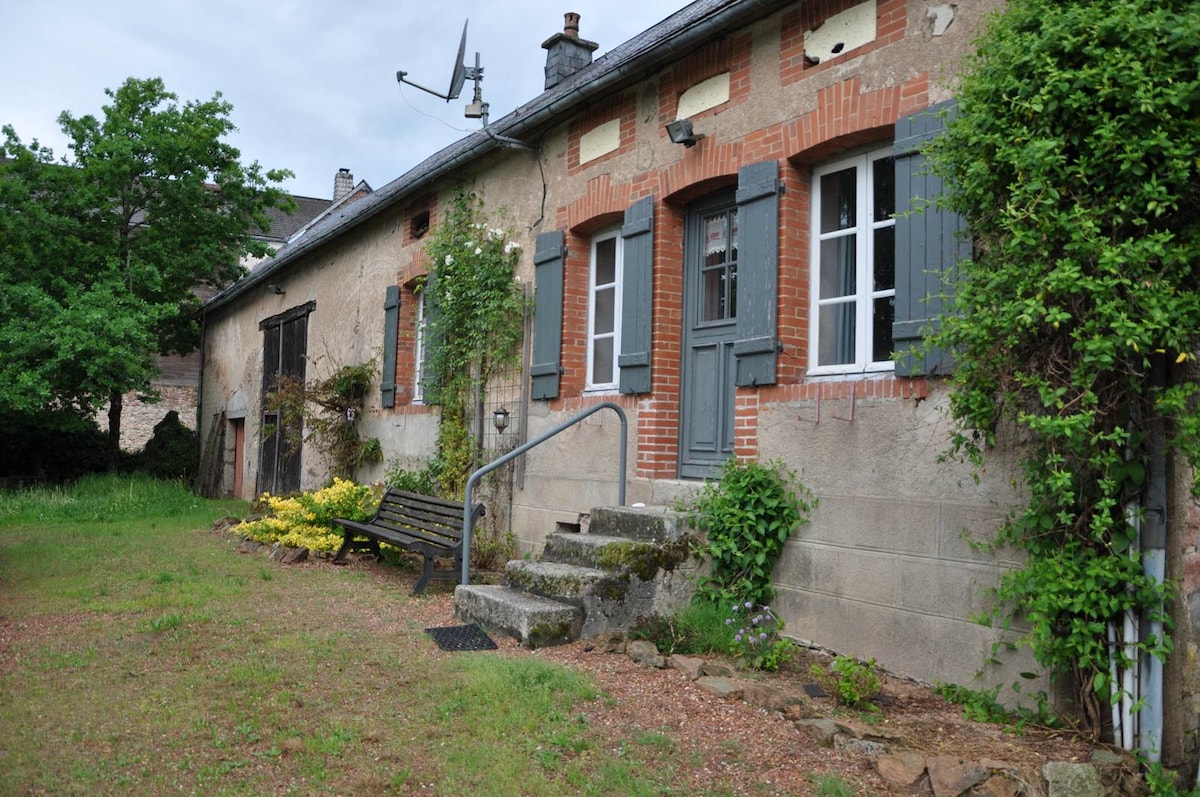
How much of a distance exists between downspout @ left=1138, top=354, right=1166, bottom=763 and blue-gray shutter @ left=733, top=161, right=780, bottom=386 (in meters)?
2.30

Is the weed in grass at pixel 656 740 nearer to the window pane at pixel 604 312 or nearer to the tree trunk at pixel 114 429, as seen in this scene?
the window pane at pixel 604 312

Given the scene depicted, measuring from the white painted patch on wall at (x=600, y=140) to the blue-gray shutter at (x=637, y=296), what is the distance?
70 centimetres

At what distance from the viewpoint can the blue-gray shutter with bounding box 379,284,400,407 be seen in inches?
426

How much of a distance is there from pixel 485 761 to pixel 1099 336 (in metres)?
2.90

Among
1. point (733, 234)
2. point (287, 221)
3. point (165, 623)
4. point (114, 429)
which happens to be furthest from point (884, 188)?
point (287, 221)

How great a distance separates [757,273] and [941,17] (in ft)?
5.76

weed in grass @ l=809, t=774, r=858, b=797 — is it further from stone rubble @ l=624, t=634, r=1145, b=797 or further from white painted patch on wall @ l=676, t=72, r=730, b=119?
white painted patch on wall @ l=676, t=72, r=730, b=119

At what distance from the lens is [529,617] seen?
5.52 meters

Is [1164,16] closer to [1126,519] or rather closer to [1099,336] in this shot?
[1099,336]

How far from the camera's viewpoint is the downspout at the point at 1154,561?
390 centimetres

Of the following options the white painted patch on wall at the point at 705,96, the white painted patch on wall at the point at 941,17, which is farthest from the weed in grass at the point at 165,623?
the white painted patch on wall at the point at 941,17

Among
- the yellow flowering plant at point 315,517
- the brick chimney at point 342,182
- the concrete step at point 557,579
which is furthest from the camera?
the brick chimney at point 342,182

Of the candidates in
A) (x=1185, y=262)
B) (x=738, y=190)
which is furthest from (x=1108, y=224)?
(x=738, y=190)

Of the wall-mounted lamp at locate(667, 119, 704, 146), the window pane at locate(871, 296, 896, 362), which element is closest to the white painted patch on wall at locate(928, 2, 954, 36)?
the window pane at locate(871, 296, 896, 362)
